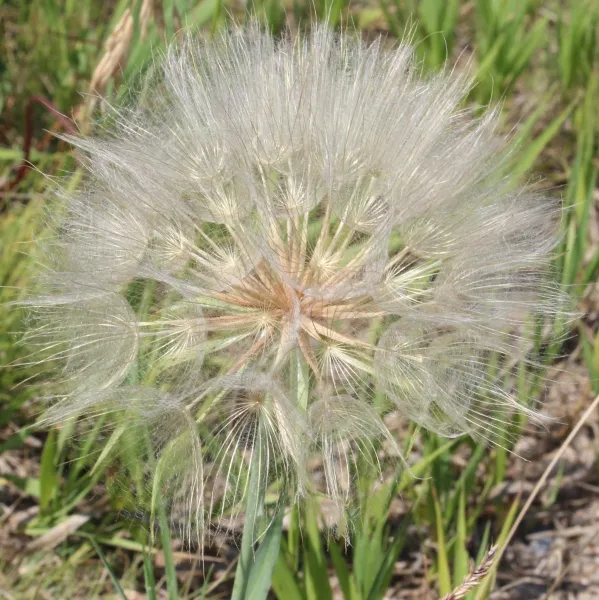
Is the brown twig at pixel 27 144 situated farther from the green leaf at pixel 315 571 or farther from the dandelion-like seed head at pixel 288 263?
the green leaf at pixel 315 571

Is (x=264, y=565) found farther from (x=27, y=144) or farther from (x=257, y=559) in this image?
(x=27, y=144)

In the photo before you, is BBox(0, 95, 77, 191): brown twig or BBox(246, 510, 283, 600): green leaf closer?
BBox(246, 510, 283, 600): green leaf

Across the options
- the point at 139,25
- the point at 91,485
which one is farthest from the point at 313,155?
the point at 91,485

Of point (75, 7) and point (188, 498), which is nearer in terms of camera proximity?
point (188, 498)

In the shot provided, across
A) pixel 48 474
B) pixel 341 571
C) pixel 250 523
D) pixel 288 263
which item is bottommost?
pixel 48 474

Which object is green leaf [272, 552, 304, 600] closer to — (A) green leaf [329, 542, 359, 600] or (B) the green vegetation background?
(B) the green vegetation background

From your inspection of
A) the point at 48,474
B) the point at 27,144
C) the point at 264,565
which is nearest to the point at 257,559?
the point at 264,565

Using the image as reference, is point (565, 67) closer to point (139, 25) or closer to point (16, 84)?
point (139, 25)

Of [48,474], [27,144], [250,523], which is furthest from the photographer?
[27,144]

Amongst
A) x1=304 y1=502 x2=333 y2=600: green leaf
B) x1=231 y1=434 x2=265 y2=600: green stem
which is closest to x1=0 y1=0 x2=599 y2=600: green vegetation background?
x1=304 y1=502 x2=333 y2=600: green leaf
